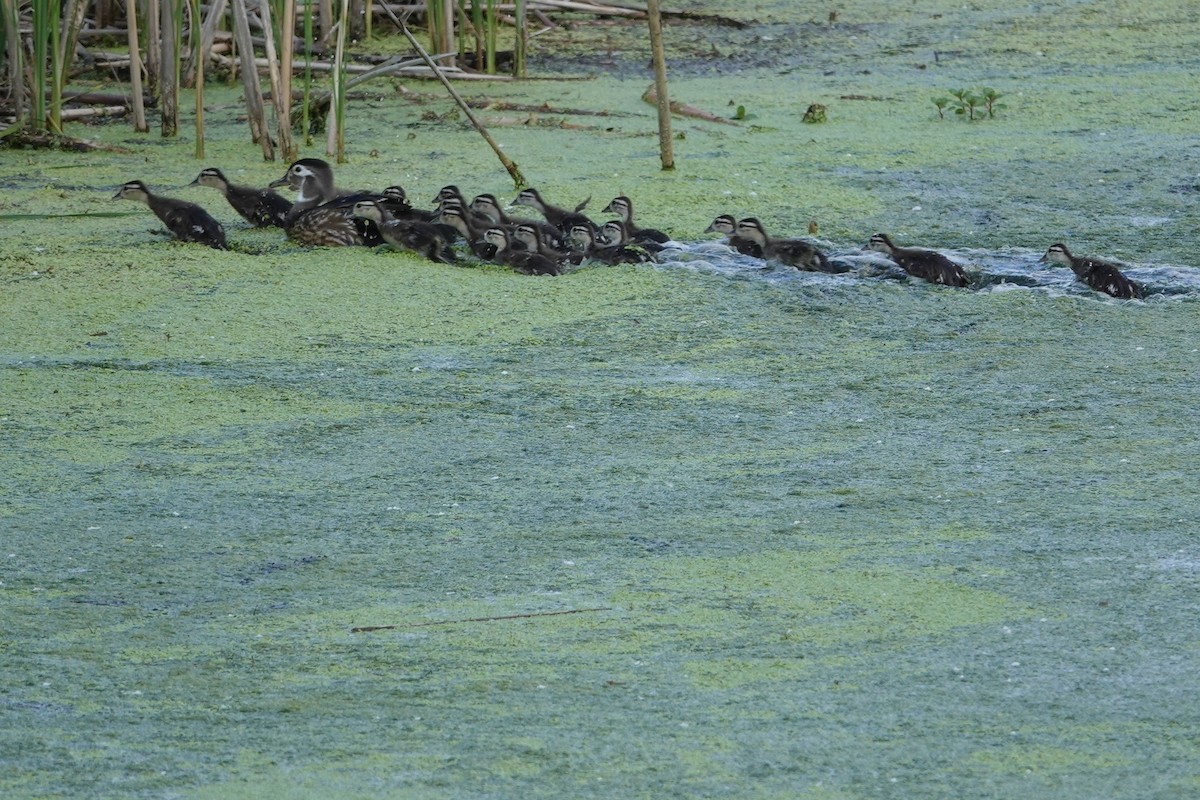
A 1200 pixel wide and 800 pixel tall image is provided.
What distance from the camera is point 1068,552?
3385 mm

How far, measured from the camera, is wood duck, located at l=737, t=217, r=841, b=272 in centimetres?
564

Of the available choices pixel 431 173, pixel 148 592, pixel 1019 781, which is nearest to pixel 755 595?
pixel 1019 781

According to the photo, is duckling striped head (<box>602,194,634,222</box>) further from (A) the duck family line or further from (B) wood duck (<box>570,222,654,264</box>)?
(B) wood duck (<box>570,222,654,264</box>)

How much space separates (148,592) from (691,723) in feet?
3.83

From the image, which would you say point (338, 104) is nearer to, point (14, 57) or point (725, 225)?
point (14, 57)

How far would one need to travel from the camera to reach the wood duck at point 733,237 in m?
5.77

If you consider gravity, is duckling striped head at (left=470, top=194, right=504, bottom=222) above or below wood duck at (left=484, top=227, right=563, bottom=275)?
above

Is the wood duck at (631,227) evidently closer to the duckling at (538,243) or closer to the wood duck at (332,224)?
the duckling at (538,243)

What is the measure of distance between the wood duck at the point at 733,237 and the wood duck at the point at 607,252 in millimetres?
322

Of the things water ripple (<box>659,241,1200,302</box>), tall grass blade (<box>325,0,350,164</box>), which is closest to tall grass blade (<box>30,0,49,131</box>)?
→ tall grass blade (<box>325,0,350,164</box>)

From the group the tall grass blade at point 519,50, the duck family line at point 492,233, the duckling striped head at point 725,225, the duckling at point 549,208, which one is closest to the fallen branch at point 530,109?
the tall grass blade at point 519,50

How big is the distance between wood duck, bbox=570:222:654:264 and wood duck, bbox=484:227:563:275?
14 cm

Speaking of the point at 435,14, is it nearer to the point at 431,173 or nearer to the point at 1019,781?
the point at 431,173

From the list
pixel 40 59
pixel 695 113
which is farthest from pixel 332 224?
pixel 695 113
